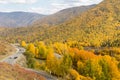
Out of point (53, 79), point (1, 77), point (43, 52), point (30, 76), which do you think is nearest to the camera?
point (1, 77)

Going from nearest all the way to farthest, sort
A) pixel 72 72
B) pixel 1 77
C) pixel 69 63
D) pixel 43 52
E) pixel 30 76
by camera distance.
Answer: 1. pixel 1 77
2. pixel 30 76
3. pixel 72 72
4. pixel 69 63
5. pixel 43 52

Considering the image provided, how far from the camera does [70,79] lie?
3260 inches

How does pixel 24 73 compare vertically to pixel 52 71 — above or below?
above

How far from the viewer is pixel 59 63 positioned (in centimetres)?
9569

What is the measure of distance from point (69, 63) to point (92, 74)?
972cm

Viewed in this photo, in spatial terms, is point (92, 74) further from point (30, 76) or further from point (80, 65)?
point (30, 76)

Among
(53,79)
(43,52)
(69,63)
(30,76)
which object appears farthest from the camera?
(43,52)

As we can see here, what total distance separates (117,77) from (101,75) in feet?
20.7

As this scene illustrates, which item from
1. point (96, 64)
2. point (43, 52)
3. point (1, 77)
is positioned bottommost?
point (43, 52)

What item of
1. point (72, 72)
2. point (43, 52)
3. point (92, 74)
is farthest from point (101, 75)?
point (43, 52)

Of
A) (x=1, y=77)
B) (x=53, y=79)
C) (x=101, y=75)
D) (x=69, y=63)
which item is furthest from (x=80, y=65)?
(x=1, y=77)

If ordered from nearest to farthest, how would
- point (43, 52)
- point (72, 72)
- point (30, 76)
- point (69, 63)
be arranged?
point (30, 76), point (72, 72), point (69, 63), point (43, 52)

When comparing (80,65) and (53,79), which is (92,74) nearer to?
(80,65)

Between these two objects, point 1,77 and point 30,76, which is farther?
point 30,76
